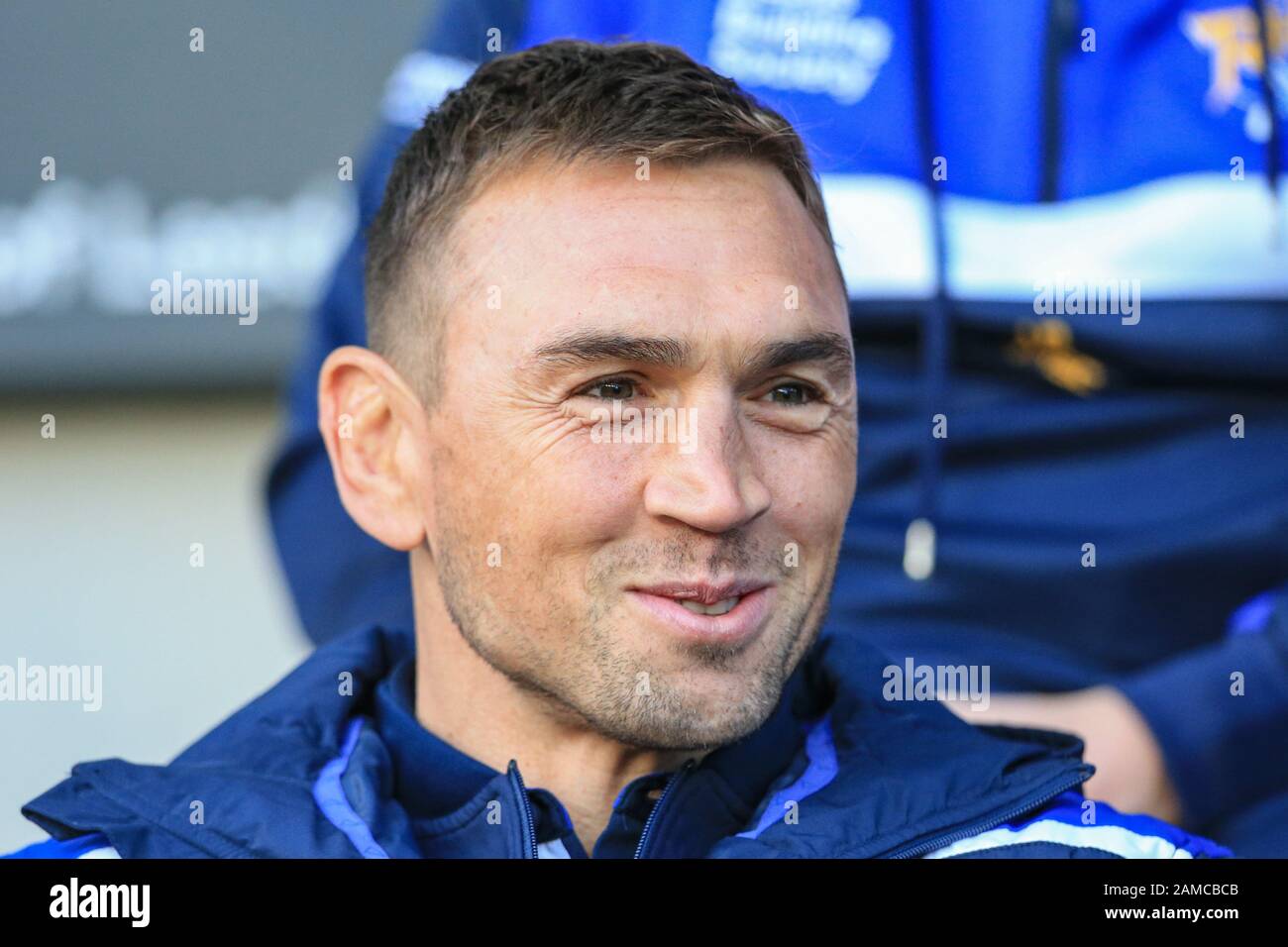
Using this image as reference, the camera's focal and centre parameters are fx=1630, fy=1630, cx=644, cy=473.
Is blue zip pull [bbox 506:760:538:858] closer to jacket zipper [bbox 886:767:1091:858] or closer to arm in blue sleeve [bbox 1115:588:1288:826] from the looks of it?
jacket zipper [bbox 886:767:1091:858]

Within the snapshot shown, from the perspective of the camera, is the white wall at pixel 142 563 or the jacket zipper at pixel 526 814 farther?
the white wall at pixel 142 563

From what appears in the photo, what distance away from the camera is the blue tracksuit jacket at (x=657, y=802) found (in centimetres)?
122

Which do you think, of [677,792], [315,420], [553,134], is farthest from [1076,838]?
[315,420]

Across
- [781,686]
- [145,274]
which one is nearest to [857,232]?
[781,686]

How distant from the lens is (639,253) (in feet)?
4.01

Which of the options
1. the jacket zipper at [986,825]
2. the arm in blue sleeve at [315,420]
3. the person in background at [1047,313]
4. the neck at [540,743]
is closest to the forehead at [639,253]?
the neck at [540,743]

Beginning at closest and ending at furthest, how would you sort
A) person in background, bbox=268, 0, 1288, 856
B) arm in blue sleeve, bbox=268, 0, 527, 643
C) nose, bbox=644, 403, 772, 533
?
nose, bbox=644, 403, 772, 533 < person in background, bbox=268, 0, 1288, 856 < arm in blue sleeve, bbox=268, 0, 527, 643

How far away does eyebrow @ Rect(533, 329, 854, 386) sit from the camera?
3.91 feet

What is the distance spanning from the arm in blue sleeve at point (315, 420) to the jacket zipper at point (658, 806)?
79cm

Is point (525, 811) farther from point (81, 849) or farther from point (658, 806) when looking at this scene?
point (81, 849)

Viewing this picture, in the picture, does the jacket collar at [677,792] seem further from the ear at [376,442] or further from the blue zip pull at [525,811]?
the ear at [376,442]

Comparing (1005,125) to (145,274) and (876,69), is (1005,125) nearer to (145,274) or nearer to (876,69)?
(876,69)

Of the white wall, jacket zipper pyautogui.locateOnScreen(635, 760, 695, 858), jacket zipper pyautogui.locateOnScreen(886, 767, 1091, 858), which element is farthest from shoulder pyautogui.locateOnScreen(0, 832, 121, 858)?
the white wall
